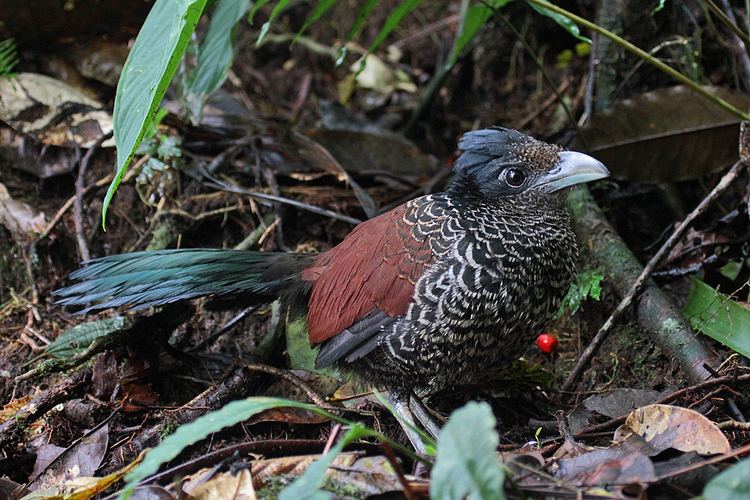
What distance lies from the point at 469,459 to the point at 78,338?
222cm

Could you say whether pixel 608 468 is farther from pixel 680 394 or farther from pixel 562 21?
pixel 562 21

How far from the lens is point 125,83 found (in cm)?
221

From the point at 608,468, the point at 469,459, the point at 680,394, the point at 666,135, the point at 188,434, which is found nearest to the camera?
the point at 469,459

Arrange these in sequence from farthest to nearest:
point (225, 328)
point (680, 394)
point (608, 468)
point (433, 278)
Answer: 1. point (225, 328)
2. point (433, 278)
3. point (680, 394)
4. point (608, 468)

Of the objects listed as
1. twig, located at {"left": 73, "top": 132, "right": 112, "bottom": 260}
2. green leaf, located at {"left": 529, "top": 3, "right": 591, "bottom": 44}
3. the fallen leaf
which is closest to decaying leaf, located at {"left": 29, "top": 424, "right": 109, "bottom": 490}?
twig, located at {"left": 73, "top": 132, "right": 112, "bottom": 260}

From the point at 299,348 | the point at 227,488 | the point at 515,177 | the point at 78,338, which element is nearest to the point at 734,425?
the point at 515,177

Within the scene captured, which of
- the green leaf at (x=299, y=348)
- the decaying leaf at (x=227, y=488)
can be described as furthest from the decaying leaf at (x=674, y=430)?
the green leaf at (x=299, y=348)

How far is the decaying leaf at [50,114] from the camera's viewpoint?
4145 millimetres

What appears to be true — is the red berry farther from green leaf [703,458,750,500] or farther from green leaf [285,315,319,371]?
green leaf [703,458,750,500]

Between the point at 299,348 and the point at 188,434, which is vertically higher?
the point at 188,434

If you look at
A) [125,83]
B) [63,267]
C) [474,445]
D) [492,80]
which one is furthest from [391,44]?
[474,445]

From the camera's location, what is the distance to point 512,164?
311cm

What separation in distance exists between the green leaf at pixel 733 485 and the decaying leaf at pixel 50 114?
3547 millimetres

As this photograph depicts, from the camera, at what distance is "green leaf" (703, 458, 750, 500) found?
165 cm
